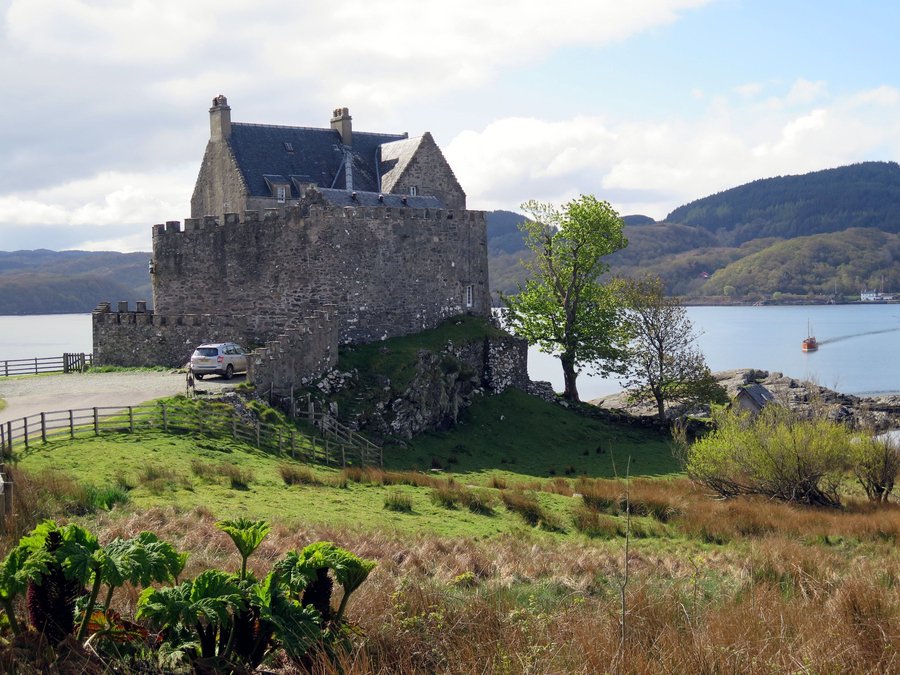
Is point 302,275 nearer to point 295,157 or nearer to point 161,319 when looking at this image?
point 161,319

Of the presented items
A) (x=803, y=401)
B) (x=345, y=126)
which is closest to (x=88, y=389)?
(x=345, y=126)

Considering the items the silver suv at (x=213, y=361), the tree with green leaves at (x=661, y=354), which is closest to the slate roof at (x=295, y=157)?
the silver suv at (x=213, y=361)

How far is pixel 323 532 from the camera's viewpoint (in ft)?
50.7

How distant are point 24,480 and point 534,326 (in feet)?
118

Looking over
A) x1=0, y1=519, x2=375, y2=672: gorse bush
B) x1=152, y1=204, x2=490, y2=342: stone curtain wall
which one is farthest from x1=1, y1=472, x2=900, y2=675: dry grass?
x1=152, y1=204, x2=490, y2=342: stone curtain wall

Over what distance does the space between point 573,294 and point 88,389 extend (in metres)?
26.8

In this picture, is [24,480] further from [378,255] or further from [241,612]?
[378,255]

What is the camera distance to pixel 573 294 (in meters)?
50.1

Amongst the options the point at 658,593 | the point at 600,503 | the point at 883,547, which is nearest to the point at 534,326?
the point at 600,503

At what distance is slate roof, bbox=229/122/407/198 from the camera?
152 ft

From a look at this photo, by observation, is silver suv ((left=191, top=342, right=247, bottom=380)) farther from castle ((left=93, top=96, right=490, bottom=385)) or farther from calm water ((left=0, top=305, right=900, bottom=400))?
calm water ((left=0, top=305, right=900, bottom=400))

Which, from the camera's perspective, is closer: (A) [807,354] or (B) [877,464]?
(B) [877,464]

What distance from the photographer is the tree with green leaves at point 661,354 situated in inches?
1825

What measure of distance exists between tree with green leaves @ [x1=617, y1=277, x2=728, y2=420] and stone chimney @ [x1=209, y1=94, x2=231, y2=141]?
887 inches
